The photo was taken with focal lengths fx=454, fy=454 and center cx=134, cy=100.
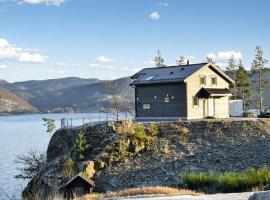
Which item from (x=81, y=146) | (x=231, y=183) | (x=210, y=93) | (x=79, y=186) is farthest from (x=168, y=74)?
(x=231, y=183)

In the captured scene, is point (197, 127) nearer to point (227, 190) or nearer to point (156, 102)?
point (156, 102)

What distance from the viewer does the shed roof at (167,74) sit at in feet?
159

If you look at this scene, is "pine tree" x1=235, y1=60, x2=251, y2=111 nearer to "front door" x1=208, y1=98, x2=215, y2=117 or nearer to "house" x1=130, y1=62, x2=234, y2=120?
"house" x1=130, y1=62, x2=234, y2=120

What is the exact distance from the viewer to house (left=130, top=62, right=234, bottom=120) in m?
47.7

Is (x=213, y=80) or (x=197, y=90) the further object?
(x=213, y=80)

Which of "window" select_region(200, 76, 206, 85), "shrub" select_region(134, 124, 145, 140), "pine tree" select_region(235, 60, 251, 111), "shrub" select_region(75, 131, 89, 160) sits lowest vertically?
"shrub" select_region(75, 131, 89, 160)

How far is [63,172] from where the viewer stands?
34062mm

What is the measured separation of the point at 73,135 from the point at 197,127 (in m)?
11.1

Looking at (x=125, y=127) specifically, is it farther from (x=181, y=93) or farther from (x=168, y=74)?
(x=168, y=74)

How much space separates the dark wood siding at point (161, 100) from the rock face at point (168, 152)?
850cm

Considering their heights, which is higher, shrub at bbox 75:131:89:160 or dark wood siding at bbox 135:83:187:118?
dark wood siding at bbox 135:83:187:118

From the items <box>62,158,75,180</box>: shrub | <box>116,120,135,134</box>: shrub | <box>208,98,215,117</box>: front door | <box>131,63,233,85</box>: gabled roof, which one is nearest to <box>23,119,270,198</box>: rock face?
<box>116,120,135,134</box>: shrub

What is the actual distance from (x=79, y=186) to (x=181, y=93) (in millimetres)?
23821

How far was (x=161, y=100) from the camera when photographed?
1922 inches
